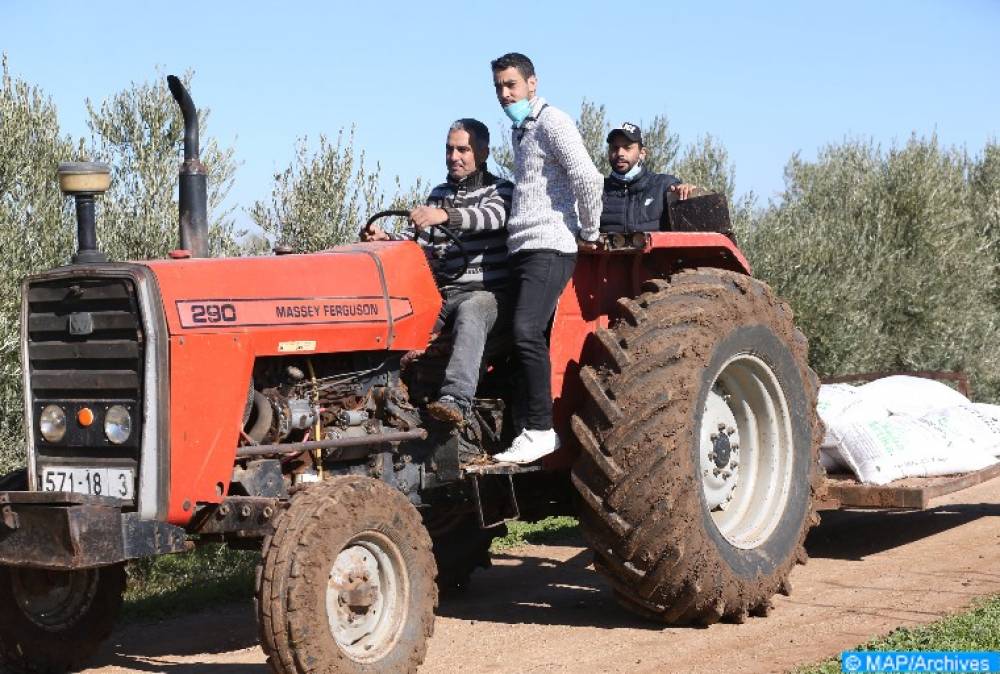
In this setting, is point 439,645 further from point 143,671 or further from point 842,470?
point 842,470

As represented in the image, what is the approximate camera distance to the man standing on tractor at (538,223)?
6.50 metres

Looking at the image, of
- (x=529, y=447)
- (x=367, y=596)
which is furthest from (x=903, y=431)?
(x=367, y=596)

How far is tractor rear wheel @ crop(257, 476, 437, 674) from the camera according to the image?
16.6 ft

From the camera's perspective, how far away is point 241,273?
19.2 ft

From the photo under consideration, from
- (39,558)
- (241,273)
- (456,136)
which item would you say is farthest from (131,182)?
(39,558)

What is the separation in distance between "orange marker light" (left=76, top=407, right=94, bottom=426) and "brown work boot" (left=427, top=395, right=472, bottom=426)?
4.86ft

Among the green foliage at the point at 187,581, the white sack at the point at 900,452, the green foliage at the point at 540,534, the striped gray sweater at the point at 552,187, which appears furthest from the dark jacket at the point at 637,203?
the green foliage at the point at 187,581

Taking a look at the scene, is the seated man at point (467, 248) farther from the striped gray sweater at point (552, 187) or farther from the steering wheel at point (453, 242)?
the striped gray sweater at point (552, 187)

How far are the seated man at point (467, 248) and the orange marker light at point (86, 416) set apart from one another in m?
1.49

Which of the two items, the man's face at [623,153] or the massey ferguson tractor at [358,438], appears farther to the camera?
the man's face at [623,153]

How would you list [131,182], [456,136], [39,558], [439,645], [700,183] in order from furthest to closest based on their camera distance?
1. [700,183]
2. [131,182]
3. [456,136]
4. [439,645]
5. [39,558]

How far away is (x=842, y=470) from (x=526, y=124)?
3248 millimetres

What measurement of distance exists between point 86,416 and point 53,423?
0.23 metres

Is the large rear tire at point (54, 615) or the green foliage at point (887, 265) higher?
the green foliage at point (887, 265)
